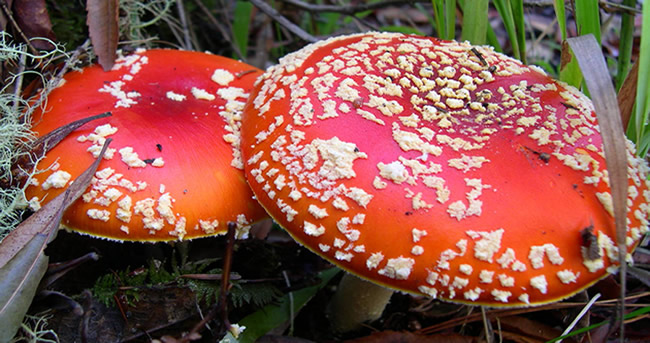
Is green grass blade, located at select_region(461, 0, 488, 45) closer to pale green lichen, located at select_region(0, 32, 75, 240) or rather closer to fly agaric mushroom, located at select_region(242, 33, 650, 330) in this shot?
fly agaric mushroom, located at select_region(242, 33, 650, 330)

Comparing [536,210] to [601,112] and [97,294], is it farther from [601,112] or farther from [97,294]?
[97,294]

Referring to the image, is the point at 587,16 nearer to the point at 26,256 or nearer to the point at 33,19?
the point at 26,256

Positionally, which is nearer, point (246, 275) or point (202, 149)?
point (202, 149)

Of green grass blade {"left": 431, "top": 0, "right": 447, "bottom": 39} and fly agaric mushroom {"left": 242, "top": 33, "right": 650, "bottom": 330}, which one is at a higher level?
green grass blade {"left": 431, "top": 0, "right": 447, "bottom": 39}

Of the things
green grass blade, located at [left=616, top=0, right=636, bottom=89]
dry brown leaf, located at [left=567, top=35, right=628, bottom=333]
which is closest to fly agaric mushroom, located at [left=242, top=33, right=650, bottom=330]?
dry brown leaf, located at [left=567, top=35, right=628, bottom=333]

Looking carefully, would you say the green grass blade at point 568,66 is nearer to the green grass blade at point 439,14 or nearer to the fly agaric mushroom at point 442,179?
the fly agaric mushroom at point 442,179

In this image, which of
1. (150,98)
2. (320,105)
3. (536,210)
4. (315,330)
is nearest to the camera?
(536,210)

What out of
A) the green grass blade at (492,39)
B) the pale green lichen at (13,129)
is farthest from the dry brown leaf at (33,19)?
the green grass blade at (492,39)

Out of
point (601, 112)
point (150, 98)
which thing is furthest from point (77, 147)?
point (601, 112)
